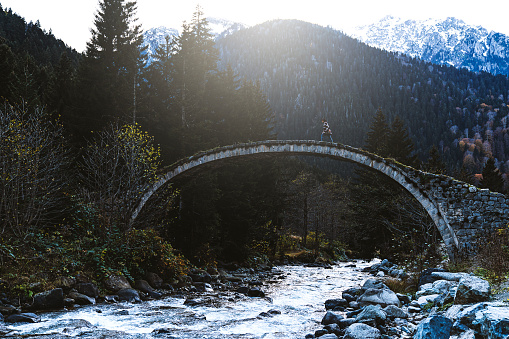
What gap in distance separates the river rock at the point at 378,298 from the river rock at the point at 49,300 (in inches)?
325

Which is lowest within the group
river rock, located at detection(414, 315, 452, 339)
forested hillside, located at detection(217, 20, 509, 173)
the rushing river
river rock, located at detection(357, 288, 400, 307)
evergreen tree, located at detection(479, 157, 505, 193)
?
the rushing river

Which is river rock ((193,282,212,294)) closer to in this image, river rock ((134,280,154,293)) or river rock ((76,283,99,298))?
river rock ((134,280,154,293))

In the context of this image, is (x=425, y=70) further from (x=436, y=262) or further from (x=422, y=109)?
(x=436, y=262)

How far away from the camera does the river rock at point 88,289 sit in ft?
36.5

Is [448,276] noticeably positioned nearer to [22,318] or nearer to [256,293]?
[256,293]

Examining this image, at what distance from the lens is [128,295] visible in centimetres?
1180

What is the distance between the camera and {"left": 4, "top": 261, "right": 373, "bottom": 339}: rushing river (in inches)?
324

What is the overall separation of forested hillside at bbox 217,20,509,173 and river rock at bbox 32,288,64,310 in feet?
296

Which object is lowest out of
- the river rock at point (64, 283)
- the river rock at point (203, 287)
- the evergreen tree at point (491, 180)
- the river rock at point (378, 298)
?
the river rock at point (203, 287)

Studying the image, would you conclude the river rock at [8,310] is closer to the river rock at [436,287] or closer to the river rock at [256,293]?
the river rock at [256,293]

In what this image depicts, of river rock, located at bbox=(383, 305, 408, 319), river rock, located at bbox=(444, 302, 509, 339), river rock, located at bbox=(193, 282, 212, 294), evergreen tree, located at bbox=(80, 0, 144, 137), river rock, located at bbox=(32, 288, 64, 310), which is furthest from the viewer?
evergreen tree, located at bbox=(80, 0, 144, 137)

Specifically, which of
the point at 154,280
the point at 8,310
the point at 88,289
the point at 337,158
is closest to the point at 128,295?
the point at 88,289

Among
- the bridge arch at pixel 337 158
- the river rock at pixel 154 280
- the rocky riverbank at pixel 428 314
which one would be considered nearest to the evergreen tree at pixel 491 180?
the bridge arch at pixel 337 158

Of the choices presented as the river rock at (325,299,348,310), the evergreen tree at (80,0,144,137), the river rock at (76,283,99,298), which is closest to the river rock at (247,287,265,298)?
the river rock at (325,299,348,310)
